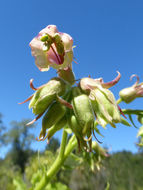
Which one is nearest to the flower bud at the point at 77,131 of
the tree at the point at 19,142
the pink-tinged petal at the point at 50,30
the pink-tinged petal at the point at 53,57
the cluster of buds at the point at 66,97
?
the cluster of buds at the point at 66,97

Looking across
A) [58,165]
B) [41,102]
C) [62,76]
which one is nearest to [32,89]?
[41,102]

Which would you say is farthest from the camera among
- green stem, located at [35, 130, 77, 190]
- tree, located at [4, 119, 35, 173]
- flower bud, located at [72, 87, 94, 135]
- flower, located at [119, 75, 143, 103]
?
tree, located at [4, 119, 35, 173]

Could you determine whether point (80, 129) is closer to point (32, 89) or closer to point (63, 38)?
point (32, 89)

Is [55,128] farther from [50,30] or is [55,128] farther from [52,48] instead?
[50,30]

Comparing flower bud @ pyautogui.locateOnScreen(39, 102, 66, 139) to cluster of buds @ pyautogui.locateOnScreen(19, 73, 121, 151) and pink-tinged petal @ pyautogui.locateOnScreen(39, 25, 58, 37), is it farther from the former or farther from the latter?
pink-tinged petal @ pyautogui.locateOnScreen(39, 25, 58, 37)

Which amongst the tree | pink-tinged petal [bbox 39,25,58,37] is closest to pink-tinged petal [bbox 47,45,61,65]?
pink-tinged petal [bbox 39,25,58,37]
